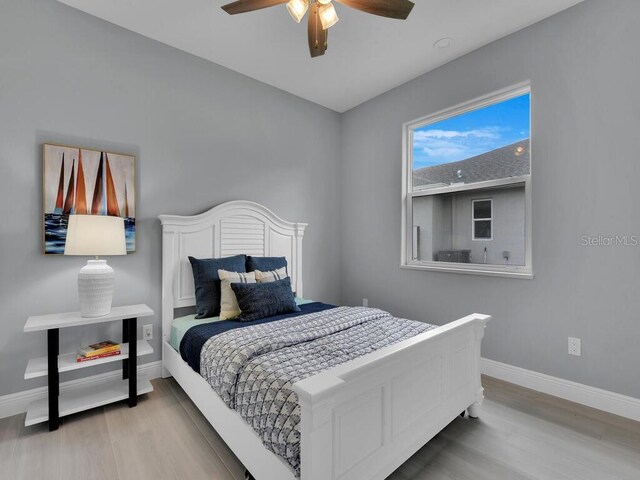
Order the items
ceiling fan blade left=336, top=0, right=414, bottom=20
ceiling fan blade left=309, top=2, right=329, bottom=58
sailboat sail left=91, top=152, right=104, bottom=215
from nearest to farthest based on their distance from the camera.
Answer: ceiling fan blade left=336, top=0, right=414, bottom=20
ceiling fan blade left=309, top=2, right=329, bottom=58
sailboat sail left=91, top=152, right=104, bottom=215

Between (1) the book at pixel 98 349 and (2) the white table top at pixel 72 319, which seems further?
(1) the book at pixel 98 349

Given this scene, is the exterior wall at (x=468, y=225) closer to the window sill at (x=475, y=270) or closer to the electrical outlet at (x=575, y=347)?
the window sill at (x=475, y=270)

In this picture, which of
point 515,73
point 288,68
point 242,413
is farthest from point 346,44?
point 242,413

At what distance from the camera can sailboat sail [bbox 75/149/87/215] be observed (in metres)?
2.35

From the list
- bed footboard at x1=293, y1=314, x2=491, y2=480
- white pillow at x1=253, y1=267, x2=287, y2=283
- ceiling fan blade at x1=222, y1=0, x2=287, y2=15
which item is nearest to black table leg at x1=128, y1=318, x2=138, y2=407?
white pillow at x1=253, y1=267, x2=287, y2=283

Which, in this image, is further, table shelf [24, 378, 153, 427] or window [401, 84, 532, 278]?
window [401, 84, 532, 278]

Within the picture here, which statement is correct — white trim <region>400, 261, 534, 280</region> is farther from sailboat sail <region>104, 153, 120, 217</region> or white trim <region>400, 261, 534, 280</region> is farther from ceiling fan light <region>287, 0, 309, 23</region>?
sailboat sail <region>104, 153, 120, 217</region>

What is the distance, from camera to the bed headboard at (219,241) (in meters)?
2.72

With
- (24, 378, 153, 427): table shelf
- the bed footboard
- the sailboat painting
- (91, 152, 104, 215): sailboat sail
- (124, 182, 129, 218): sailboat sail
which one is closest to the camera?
the bed footboard

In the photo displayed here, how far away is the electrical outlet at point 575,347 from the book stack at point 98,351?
3219 mm

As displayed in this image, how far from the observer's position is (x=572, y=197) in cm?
234

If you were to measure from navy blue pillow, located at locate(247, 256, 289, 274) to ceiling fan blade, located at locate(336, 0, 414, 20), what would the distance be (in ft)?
6.72

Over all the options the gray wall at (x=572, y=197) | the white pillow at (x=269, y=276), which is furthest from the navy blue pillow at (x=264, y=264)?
the gray wall at (x=572, y=197)

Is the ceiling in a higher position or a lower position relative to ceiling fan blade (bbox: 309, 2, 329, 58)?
higher
